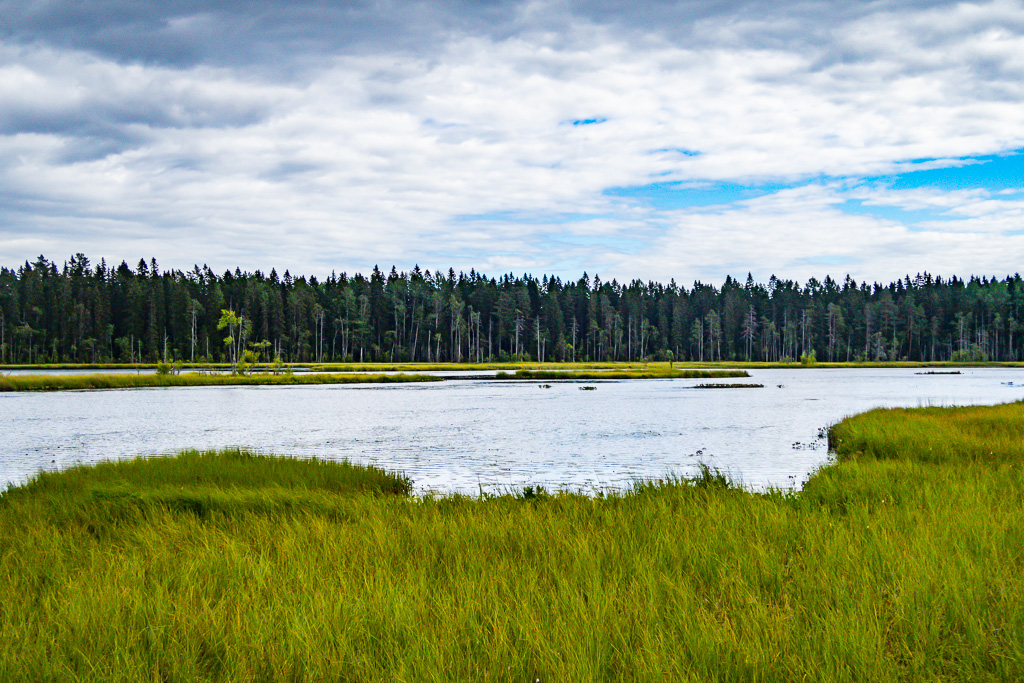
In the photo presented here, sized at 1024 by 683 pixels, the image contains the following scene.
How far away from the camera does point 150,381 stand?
220 feet

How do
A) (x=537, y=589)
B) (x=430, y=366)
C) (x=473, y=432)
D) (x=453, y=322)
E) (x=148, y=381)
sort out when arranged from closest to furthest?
(x=537, y=589) → (x=473, y=432) → (x=148, y=381) → (x=430, y=366) → (x=453, y=322)

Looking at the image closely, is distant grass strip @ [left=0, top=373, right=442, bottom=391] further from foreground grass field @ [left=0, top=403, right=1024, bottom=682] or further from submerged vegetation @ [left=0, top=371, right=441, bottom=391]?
foreground grass field @ [left=0, top=403, right=1024, bottom=682]

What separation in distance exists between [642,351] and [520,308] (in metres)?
34.5

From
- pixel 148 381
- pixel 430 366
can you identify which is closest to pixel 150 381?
pixel 148 381

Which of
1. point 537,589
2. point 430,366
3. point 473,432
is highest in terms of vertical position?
point 537,589

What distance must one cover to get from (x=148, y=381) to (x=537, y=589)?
229 feet

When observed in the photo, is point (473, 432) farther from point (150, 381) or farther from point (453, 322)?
point (453, 322)

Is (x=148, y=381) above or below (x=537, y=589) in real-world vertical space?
below

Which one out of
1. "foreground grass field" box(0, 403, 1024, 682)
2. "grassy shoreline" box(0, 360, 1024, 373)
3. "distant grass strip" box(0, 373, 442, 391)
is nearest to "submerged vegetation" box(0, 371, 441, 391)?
"distant grass strip" box(0, 373, 442, 391)

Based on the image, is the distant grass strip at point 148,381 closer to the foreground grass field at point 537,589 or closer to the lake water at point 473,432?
the lake water at point 473,432

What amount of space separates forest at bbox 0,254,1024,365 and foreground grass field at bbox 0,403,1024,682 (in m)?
132

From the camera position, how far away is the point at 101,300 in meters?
147

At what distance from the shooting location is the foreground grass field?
16.8 feet

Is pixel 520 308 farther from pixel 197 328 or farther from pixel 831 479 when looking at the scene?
pixel 831 479
